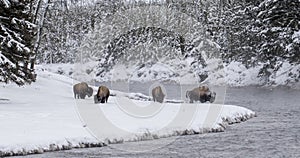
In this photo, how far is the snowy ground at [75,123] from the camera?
1402cm

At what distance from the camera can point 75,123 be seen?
16734mm

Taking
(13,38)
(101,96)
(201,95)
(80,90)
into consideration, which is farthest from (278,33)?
(13,38)

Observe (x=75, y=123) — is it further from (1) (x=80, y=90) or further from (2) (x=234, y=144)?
(1) (x=80, y=90)

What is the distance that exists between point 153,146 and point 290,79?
27761 mm

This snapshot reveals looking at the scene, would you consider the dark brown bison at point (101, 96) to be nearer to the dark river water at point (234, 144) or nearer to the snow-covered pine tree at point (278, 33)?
the dark river water at point (234, 144)

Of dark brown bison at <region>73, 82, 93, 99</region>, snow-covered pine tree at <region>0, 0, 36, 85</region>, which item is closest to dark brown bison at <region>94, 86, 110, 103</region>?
dark brown bison at <region>73, 82, 93, 99</region>

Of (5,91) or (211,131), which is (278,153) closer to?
(211,131)

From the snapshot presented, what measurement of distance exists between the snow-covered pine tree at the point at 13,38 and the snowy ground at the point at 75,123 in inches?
52.7

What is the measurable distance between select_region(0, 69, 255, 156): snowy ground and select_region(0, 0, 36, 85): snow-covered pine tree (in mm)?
1337

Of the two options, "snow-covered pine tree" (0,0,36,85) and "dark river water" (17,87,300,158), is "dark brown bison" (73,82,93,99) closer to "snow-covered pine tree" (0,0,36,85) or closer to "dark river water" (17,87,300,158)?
"snow-covered pine tree" (0,0,36,85)

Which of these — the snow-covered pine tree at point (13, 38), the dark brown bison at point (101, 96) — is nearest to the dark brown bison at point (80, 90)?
the dark brown bison at point (101, 96)

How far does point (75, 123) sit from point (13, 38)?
629 centimetres

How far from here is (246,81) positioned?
45.7 m

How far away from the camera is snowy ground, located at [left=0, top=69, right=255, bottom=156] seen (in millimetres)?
14016
